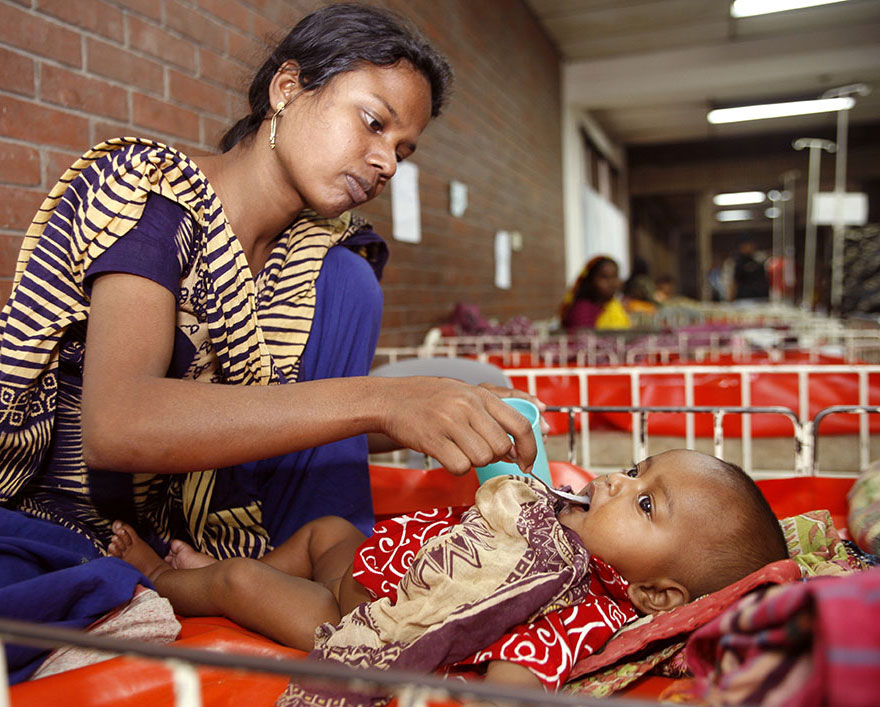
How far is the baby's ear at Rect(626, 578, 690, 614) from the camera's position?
1087mm

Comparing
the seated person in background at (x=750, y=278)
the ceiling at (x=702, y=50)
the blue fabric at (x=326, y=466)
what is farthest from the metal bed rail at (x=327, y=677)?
the seated person in background at (x=750, y=278)

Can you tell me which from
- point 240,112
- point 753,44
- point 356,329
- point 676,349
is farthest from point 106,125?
point 753,44

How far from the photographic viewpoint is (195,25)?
92.8 inches

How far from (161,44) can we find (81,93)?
405 mm

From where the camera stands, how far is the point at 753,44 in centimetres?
802

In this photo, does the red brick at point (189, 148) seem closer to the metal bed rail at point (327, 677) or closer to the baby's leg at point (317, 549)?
the baby's leg at point (317, 549)

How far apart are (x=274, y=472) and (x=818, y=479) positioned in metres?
1.20

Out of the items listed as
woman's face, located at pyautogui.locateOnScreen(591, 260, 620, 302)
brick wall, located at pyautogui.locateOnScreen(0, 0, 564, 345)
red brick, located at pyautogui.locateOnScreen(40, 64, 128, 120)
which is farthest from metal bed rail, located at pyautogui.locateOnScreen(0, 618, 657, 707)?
woman's face, located at pyautogui.locateOnScreen(591, 260, 620, 302)

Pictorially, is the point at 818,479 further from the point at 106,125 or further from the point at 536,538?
the point at 106,125

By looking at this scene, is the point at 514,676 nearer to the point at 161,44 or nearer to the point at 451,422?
the point at 451,422

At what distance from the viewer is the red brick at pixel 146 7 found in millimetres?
2053

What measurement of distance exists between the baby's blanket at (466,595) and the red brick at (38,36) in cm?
154

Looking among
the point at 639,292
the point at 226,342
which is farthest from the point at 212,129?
the point at 639,292

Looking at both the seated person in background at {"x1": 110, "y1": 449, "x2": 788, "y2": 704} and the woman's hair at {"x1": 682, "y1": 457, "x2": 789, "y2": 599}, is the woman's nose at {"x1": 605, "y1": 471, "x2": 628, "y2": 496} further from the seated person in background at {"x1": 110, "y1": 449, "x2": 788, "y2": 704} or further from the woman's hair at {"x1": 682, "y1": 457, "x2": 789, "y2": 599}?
the woman's hair at {"x1": 682, "y1": 457, "x2": 789, "y2": 599}
